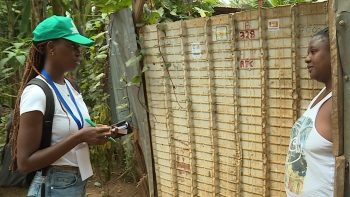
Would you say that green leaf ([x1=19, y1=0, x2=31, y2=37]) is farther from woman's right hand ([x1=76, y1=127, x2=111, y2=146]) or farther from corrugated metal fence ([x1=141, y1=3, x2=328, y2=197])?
woman's right hand ([x1=76, y1=127, x2=111, y2=146])

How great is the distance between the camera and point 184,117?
3.25 m

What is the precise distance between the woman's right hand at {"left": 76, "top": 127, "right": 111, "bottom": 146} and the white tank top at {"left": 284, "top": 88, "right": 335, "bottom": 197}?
3.25 ft

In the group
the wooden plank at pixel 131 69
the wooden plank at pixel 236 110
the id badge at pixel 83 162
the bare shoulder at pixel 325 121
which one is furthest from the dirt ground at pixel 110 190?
the bare shoulder at pixel 325 121

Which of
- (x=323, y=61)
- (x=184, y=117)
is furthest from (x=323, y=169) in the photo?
(x=184, y=117)

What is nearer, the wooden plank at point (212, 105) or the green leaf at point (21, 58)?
the wooden plank at point (212, 105)

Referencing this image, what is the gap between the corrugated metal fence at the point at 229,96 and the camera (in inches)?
96.5

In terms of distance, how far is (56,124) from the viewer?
75.9 inches

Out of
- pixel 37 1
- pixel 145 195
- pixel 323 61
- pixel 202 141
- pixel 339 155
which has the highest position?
pixel 37 1

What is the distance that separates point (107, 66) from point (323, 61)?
117 inches

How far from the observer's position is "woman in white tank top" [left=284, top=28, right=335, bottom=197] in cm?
159

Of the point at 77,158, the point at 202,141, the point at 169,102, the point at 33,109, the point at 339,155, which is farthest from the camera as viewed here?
the point at 169,102

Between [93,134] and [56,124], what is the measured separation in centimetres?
20

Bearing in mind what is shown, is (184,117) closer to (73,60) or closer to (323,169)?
(73,60)

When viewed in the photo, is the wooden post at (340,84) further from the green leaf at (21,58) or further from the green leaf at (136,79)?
the green leaf at (21,58)
